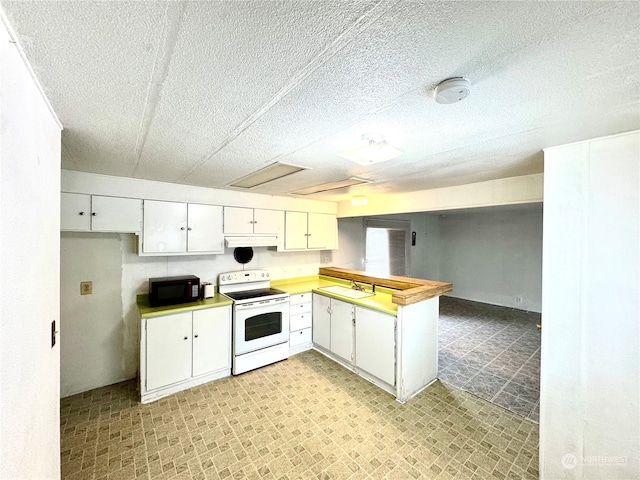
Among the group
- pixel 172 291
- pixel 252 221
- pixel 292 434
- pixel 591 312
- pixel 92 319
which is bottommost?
pixel 292 434

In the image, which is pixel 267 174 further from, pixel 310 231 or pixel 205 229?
pixel 310 231

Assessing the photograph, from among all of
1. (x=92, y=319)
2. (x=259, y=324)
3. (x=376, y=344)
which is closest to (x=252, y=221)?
(x=259, y=324)

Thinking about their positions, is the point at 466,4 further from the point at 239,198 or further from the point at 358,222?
the point at 358,222

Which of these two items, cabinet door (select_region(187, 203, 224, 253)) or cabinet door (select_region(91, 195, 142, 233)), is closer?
cabinet door (select_region(91, 195, 142, 233))

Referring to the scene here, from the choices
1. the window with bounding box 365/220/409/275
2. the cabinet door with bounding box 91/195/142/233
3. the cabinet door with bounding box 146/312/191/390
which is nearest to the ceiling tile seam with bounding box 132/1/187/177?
the cabinet door with bounding box 91/195/142/233

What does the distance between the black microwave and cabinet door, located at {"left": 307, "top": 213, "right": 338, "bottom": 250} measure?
1.81m

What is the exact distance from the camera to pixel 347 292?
3.54 meters

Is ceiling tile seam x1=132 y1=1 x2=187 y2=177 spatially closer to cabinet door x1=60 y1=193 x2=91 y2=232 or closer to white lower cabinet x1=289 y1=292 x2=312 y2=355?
cabinet door x1=60 y1=193 x2=91 y2=232

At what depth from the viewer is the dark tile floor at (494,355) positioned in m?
2.69

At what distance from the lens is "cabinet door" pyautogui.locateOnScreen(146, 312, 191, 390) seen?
2547 millimetres

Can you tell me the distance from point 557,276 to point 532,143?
2.90 feet

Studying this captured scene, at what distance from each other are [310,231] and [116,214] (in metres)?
2.48

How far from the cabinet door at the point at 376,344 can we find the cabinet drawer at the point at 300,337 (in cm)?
93

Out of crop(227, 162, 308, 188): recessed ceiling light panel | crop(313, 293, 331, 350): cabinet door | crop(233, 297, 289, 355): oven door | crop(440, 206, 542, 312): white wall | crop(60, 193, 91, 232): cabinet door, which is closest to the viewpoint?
crop(227, 162, 308, 188): recessed ceiling light panel
